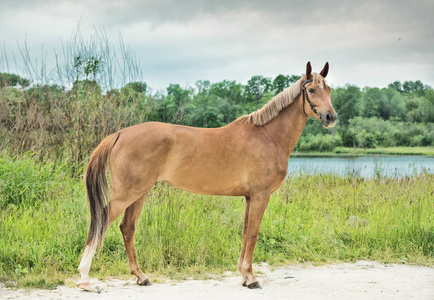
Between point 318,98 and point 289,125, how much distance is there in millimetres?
459

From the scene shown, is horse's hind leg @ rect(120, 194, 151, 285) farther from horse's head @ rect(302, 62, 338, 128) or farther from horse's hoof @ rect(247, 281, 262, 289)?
horse's head @ rect(302, 62, 338, 128)

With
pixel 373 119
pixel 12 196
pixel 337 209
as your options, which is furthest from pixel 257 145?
pixel 373 119

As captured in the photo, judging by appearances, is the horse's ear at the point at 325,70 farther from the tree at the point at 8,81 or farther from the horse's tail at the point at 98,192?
the tree at the point at 8,81

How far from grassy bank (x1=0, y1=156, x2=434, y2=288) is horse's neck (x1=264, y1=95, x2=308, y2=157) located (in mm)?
1686

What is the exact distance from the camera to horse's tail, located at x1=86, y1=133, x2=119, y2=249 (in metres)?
3.84

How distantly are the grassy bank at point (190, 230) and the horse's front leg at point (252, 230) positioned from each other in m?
0.65

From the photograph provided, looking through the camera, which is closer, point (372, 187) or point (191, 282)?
point (191, 282)

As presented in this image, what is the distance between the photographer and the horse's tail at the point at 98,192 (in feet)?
12.6

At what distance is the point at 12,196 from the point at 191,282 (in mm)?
3404

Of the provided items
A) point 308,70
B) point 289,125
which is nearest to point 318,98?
point 308,70

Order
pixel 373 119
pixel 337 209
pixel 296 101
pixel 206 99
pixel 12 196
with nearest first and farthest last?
1. pixel 296 101
2. pixel 12 196
3. pixel 337 209
4. pixel 206 99
5. pixel 373 119

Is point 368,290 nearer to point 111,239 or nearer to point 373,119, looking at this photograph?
point 111,239

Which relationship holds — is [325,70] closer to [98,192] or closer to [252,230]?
[252,230]

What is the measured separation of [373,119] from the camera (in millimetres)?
31672
